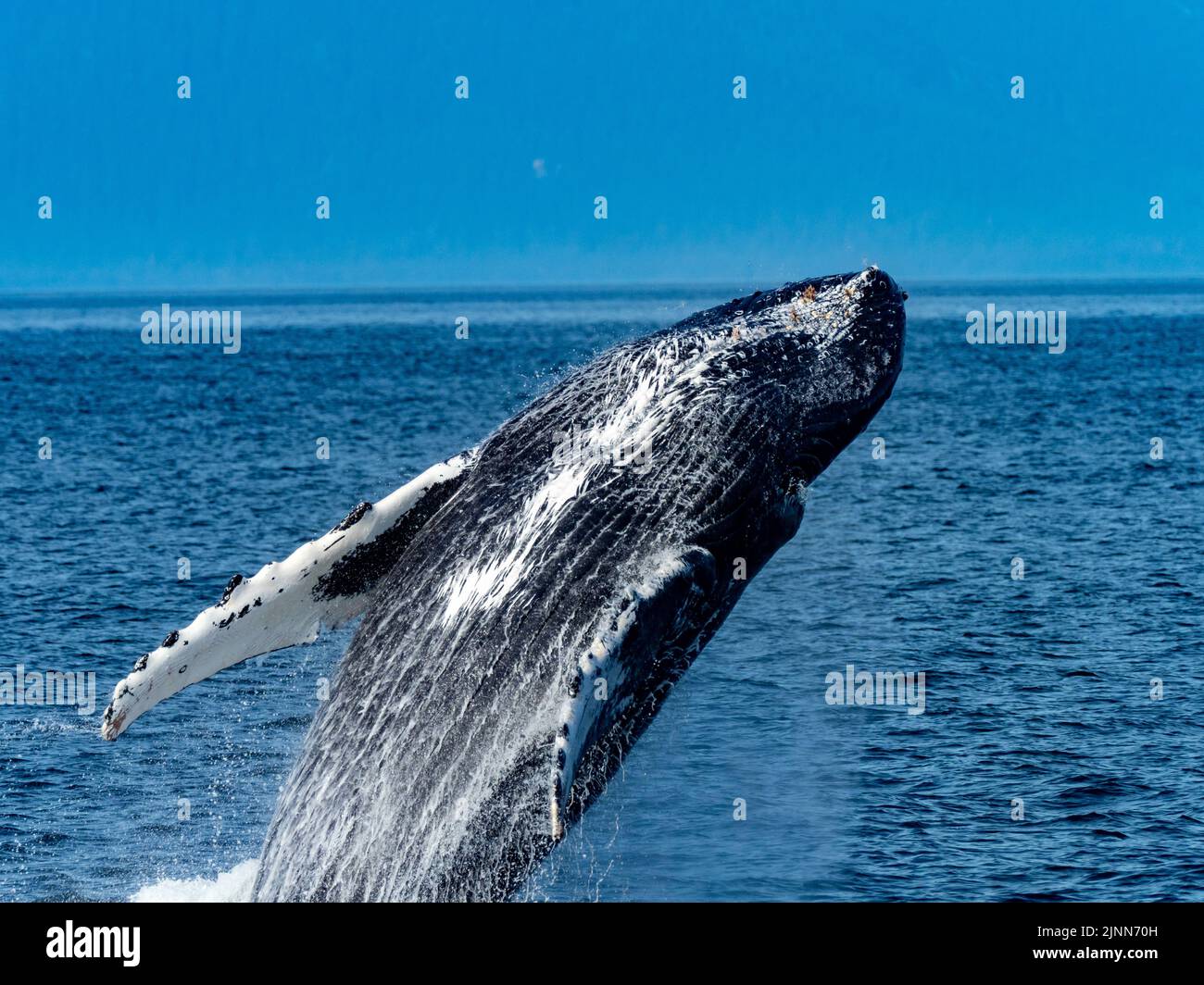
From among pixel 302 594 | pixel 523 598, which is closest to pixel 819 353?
pixel 523 598

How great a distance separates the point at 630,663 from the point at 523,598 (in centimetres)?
72

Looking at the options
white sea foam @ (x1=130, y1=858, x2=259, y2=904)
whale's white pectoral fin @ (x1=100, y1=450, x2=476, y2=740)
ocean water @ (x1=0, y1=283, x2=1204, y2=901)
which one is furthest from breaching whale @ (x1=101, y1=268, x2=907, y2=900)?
white sea foam @ (x1=130, y1=858, x2=259, y2=904)

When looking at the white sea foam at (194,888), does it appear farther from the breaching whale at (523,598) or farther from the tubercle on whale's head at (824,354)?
the tubercle on whale's head at (824,354)

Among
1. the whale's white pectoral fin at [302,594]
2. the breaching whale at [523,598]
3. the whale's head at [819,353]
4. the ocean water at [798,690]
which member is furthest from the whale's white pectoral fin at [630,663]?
the ocean water at [798,690]

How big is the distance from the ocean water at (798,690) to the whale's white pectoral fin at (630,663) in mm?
1828

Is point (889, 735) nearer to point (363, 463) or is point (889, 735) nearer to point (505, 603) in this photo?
point (505, 603)

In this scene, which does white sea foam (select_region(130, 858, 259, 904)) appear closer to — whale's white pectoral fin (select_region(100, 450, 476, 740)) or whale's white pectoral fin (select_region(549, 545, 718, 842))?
whale's white pectoral fin (select_region(100, 450, 476, 740))

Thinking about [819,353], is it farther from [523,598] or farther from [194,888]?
[194,888]

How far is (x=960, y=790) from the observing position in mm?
14344

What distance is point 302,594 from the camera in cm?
857

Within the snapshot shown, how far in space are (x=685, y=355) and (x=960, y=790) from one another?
285 inches

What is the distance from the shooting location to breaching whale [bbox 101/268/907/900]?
25.8 ft

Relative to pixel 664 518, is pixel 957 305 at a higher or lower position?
higher
